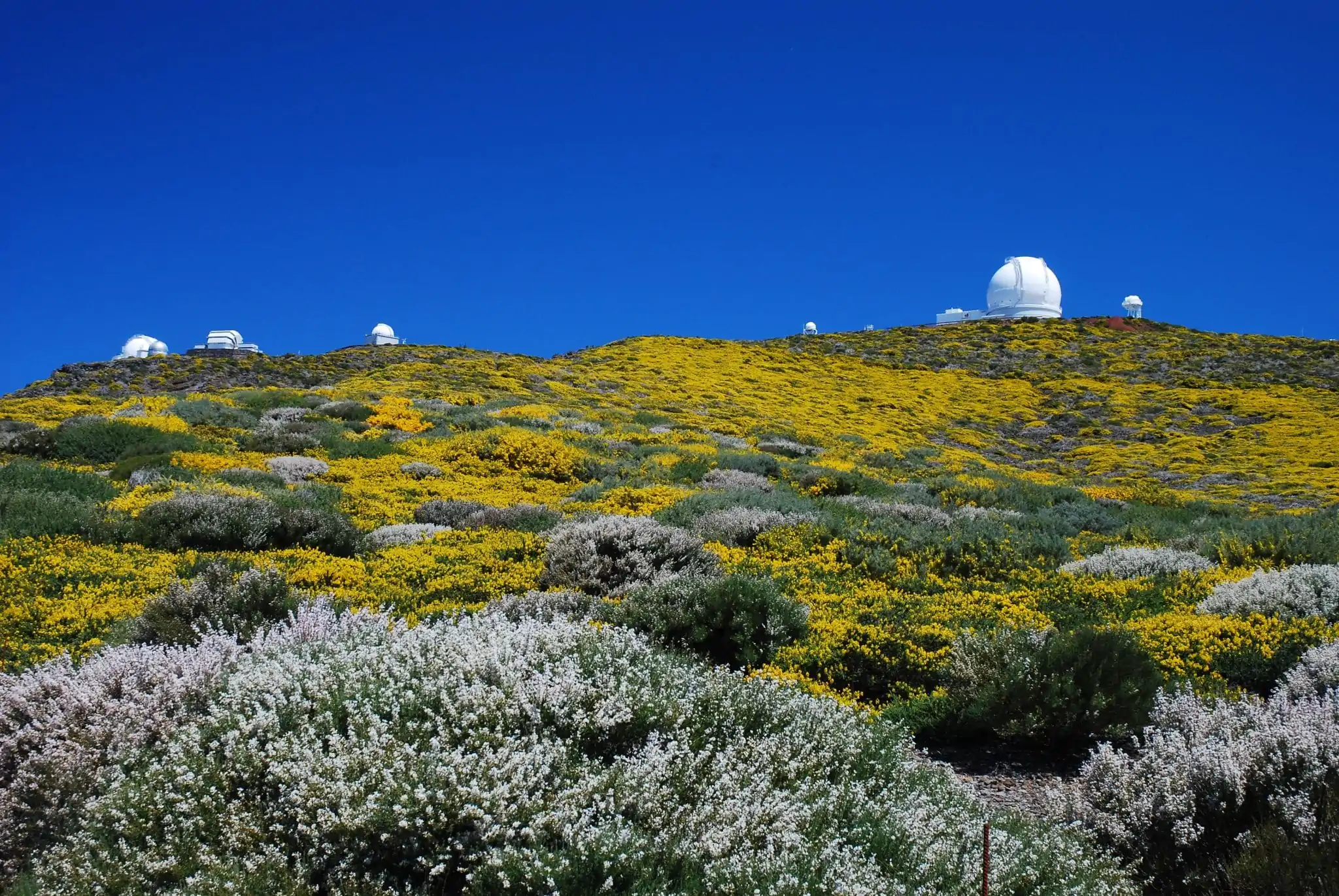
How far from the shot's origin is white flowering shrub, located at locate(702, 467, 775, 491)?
14078mm

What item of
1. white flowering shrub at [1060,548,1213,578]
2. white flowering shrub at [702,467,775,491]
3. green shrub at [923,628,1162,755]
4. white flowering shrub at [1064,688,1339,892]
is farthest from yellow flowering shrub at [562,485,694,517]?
white flowering shrub at [1064,688,1339,892]

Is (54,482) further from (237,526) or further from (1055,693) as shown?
(1055,693)

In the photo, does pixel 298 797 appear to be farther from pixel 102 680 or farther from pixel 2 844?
pixel 102 680

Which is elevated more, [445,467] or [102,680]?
[445,467]

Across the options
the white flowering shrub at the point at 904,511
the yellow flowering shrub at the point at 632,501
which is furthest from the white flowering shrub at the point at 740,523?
the white flowering shrub at the point at 904,511

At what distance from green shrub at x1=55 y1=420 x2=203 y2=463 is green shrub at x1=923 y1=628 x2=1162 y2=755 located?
42.4ft

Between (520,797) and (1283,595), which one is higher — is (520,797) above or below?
below

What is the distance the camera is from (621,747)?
418cm

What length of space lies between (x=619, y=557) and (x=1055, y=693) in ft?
14.9

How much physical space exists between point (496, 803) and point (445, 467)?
41.2 feet

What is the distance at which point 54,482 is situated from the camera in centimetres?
1119

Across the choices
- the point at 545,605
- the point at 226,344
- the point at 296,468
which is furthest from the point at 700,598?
the point at 226,344

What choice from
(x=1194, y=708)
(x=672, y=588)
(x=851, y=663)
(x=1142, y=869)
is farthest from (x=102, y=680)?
(x=1194, y=708)

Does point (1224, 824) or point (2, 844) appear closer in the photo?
point (2, 844)
